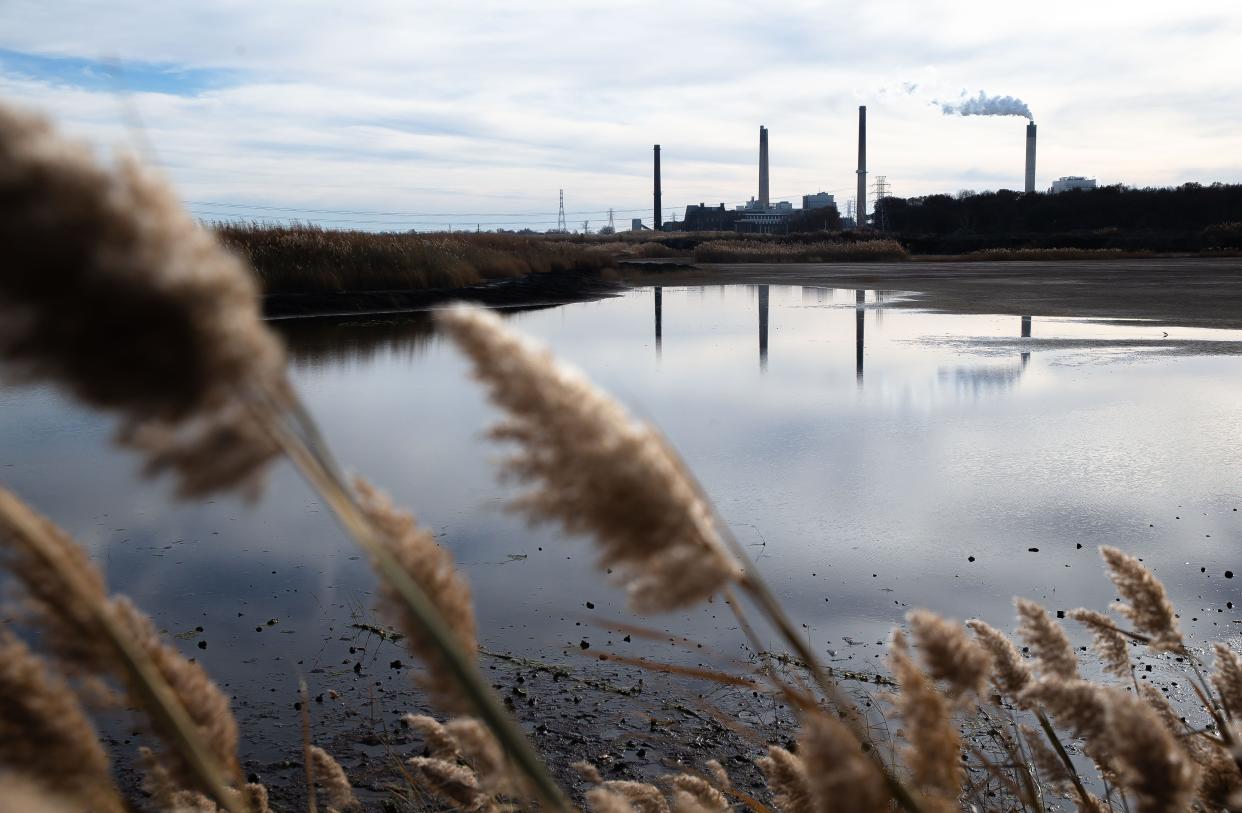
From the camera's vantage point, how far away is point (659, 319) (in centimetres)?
1641

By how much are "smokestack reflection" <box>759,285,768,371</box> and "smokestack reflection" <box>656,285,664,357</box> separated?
1237mm

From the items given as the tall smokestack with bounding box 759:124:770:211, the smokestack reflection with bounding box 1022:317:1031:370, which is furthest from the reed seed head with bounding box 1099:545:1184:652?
the tall smokestack with bounding box 759:124:770:211

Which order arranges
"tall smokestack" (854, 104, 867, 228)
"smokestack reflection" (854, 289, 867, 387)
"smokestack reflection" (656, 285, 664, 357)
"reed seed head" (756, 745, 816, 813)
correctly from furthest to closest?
"tall smokestack" (854, 104, 867, 228) → "smokestack reflection" (656, 285, 664, 357) → "smokestack reflection" (854, 289, 867, 387) → "reed seed head" (756, 745, 816, 813)

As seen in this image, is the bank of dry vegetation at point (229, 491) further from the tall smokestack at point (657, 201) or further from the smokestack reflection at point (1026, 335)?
the tall smokestack at point (657, 201)

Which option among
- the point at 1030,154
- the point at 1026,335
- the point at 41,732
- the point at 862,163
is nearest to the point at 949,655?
the point at 41,732

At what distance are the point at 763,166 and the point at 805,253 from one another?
1958 inches

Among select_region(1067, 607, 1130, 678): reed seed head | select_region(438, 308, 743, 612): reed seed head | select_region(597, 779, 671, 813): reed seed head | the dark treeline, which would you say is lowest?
select_region(597, 779, 671, 813): reed seed head

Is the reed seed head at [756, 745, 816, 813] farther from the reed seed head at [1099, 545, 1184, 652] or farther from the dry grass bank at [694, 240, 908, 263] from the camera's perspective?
the dry grass bank at [694, 240, 908, 263]

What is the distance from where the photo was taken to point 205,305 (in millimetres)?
504

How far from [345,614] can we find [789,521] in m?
2.26

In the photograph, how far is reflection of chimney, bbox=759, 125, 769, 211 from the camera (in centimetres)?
8556

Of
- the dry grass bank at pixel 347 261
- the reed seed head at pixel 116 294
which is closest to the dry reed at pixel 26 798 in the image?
the reed seed head at pixel 116 294

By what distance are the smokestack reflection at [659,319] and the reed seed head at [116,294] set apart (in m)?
11.2

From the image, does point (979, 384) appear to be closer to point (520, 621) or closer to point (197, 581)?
point (520, 621)
